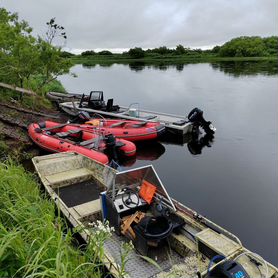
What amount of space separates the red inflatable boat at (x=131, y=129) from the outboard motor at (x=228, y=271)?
7.65 m

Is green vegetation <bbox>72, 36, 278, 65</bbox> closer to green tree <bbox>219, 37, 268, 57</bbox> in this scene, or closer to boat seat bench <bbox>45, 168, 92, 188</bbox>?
green tree <bbox>219, 37, 268, 57</bbox>

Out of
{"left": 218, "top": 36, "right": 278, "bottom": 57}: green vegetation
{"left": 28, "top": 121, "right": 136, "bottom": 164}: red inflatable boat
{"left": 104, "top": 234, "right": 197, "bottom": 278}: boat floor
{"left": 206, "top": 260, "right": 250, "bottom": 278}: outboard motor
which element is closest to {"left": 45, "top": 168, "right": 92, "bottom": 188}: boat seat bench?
{"left": 28, "top": 121, "right": 136, "bottom": 164}: red inflatable boat

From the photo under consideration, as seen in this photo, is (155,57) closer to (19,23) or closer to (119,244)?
(19,23)

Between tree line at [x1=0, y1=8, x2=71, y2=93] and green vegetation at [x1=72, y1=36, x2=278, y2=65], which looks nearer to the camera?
tree line at [x1=0, y1=8, x2=71, y2=93]

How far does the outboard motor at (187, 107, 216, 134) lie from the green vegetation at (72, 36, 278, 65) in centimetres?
4964

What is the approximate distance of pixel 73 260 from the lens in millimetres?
2576

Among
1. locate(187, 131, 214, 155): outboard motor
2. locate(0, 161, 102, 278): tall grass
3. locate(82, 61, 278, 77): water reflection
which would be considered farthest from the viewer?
locate(82, 61, 278, 77): water reflection

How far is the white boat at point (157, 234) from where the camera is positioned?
3.42 metres

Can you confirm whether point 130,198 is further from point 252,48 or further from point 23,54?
point 252,48

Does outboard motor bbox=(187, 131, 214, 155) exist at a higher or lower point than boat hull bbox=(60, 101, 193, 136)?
lower

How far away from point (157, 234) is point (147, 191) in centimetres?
100

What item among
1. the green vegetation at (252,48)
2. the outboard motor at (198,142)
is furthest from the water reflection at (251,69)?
the outboard motor at (198,142)

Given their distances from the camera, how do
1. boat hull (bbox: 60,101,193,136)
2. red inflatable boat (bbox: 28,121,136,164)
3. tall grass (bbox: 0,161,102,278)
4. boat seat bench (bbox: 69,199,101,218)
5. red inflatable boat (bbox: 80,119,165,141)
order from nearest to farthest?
tall grass (bbox: 0,161,102,278)
boat seat bench (bbox: 69,199,101,218)
red inflatable boat (bbox: 28,121,136,164)
red inflatable boat (bbox: 80,119,165,141)
boat hull (bbox: 60,101,193,136)

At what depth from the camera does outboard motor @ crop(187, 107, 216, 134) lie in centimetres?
1219
